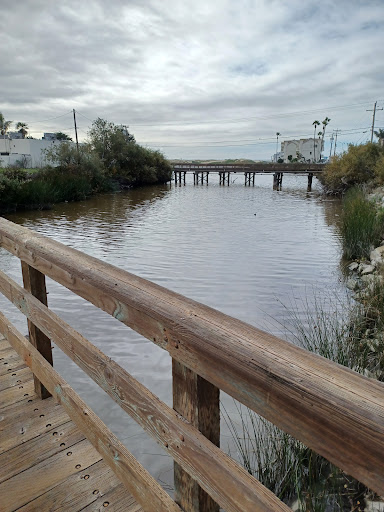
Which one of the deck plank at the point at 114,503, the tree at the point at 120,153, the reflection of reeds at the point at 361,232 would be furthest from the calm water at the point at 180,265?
the tree at the point at 120,153

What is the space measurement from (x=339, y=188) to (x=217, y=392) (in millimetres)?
33728

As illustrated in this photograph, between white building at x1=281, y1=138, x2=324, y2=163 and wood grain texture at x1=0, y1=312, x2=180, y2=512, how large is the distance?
98356 millimetres

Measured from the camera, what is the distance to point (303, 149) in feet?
332

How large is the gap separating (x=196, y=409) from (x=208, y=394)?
5 centimetres

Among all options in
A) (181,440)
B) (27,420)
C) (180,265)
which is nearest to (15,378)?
(27,420)

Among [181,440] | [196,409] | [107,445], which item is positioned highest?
[196,409]

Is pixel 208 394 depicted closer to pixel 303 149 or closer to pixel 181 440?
pixel 181 440

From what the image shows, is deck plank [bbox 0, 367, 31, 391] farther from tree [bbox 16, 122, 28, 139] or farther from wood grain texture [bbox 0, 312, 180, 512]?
tree [bbox 16, 122, 28, 139]

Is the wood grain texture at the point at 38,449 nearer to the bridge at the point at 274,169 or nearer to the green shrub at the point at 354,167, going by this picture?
the green shrub at the point at 354,167

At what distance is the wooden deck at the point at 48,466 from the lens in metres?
1.75

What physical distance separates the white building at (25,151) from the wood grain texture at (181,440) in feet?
166

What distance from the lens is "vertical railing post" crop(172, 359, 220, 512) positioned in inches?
40.7

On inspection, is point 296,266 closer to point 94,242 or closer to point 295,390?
point 94,242

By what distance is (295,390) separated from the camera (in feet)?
2.42
